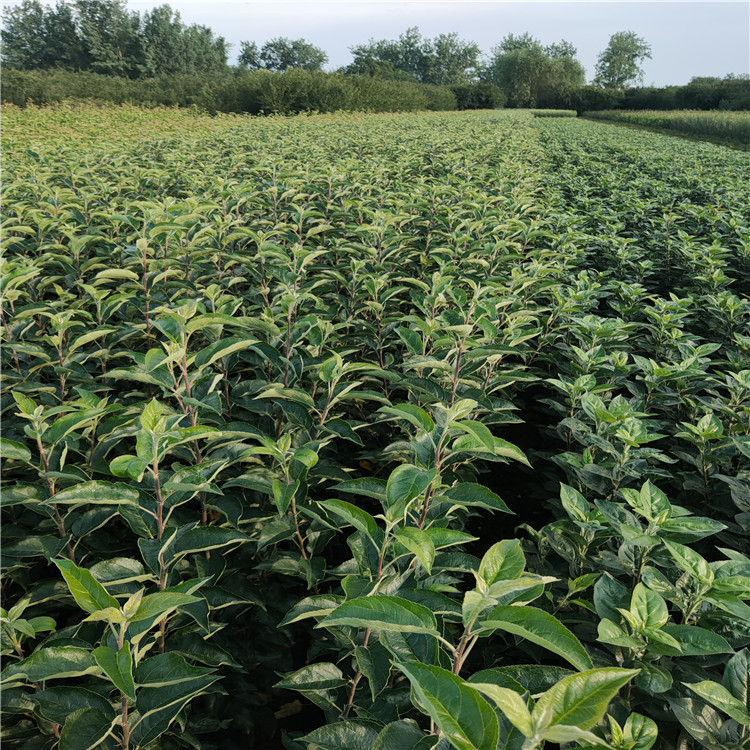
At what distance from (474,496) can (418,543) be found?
441 millimetres

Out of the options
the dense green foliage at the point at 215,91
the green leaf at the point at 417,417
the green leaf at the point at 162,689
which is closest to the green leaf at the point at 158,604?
the green leaf at the point at 162,689

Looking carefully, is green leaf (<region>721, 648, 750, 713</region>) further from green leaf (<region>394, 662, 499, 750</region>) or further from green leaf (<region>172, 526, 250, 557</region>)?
green leaf (<region>172, 526, 250, 557</region>)

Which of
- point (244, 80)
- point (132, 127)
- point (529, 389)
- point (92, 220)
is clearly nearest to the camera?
point (529, 389)

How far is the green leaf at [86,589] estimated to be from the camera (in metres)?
1.00

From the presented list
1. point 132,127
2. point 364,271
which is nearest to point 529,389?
point 364,271

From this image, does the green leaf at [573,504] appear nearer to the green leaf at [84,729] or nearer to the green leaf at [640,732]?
the green leaf at [640,732]

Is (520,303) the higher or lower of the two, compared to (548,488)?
higher

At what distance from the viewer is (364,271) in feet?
12.1

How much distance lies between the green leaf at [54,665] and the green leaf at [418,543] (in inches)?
27.9

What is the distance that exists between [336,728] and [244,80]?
118ft

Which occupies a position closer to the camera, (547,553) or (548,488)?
(547,553)

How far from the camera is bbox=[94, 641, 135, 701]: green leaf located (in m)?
0.94

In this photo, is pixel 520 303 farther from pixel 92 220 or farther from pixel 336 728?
pixel 92 220

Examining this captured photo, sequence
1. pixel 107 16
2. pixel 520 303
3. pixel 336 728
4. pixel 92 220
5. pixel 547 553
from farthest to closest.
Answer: pixel 107 16, pixel 92 220, pixel 520 303, pixel 547 553, pixel 336 728
